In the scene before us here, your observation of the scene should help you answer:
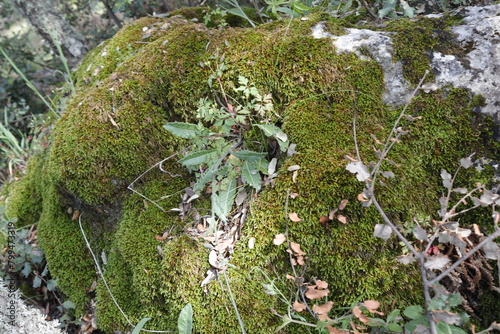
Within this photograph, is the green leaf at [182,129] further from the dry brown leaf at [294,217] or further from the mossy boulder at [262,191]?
the dry brown leaf at [294,217]

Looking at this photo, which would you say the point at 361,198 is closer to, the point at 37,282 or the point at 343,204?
the point at 343,204

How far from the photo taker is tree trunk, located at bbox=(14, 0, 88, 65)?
18.4 feet

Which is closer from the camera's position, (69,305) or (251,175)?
(251,175)

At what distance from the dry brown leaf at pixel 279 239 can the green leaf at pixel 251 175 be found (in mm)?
343

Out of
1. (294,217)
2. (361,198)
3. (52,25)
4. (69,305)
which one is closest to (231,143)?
(294,217)

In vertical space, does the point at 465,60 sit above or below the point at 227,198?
above

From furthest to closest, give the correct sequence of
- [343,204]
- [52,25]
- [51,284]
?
[52,25], [51,284], [343,204]

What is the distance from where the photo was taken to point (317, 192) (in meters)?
1.85

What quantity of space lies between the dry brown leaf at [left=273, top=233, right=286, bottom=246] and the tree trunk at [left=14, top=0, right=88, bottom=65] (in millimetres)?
5227

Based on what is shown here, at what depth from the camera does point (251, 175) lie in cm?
207

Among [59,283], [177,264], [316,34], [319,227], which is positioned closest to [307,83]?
[316,34]

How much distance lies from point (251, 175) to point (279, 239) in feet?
1.54

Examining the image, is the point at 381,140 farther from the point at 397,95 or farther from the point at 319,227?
the point at 319,227

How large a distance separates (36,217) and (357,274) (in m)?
3.21
